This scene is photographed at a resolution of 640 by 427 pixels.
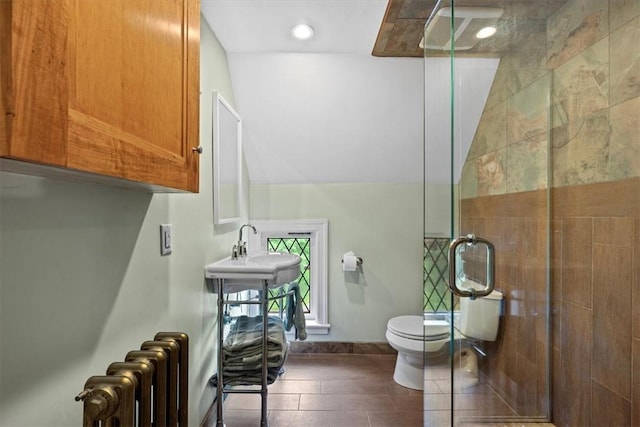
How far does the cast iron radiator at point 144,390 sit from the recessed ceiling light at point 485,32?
77.2 inches

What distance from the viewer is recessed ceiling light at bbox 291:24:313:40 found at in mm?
2091

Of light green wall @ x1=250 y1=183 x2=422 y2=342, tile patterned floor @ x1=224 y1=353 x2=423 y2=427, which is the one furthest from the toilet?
light green wall @ x1=250 y1=183 x2=422 y2=342

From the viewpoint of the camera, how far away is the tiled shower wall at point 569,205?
1289 mm

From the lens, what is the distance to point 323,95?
8.60ft

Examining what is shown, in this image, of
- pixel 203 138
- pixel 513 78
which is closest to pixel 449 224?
pixel 513 78

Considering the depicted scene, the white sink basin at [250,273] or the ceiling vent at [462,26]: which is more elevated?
the ceiling vent at [462,26]

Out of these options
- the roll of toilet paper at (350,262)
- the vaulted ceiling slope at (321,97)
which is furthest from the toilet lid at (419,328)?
the vaulted ceiling slope at (321,97)

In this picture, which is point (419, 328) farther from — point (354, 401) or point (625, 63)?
point (625, 63)

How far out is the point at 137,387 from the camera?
0.91 metres

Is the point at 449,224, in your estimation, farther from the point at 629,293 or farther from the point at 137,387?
the point at 137,387

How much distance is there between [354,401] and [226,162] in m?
1.76

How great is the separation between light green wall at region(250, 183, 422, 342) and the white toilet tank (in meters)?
1.11

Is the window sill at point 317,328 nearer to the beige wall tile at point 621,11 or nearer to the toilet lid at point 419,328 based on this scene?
the toilet lid at point 419,328

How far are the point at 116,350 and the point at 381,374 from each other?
2.07 meters
